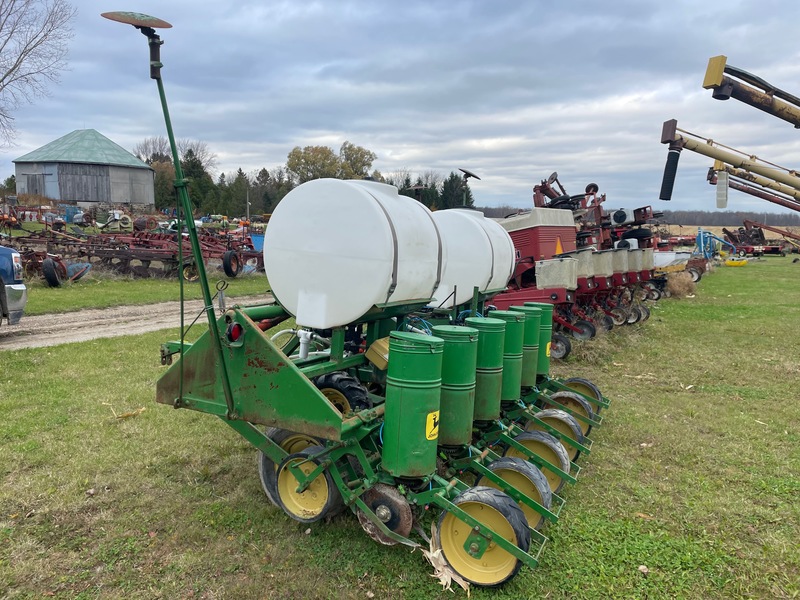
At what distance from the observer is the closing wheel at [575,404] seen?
18.7 feet

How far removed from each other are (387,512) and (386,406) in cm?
65

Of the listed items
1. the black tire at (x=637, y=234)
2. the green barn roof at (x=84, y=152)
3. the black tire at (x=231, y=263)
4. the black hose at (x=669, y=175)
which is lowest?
the black tire at (x=231, y=263)

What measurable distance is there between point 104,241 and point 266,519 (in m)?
18.1

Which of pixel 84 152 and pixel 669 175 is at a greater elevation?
pixel 84 152

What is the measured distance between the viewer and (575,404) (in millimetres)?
5797

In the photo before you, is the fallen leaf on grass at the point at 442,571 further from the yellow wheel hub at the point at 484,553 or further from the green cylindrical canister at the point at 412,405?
the green cylindrical canister at the point at 412,405

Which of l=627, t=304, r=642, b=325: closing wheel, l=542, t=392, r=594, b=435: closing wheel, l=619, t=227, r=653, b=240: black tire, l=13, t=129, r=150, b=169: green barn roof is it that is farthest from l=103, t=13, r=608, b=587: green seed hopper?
l=13, t=129, r=150, b=169: green barn roof

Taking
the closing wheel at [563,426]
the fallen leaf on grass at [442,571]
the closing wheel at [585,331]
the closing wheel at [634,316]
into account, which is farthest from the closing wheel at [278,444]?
the closing wheel at [634,316]

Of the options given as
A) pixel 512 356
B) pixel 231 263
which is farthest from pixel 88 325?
pixel 512 356

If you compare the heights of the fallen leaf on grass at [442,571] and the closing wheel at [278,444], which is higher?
the closing wheel at [278,444]

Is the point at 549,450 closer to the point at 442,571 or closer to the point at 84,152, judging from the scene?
the point at 442,571

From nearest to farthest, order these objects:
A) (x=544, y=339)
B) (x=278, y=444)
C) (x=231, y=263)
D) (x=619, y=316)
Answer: (x=278, y=444)
(x=544, y=339)
(x=619, y=316)
(x=231, y=263)

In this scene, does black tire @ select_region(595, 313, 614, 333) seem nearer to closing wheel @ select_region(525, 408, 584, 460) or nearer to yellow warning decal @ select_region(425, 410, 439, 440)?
closing wheel @ select_region(525, 408, 584, 460)

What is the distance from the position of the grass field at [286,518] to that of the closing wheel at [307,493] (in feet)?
0.50
